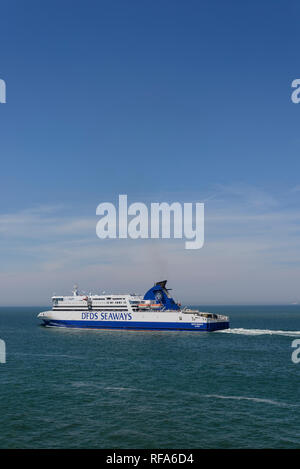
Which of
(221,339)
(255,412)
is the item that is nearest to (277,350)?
(221,339)

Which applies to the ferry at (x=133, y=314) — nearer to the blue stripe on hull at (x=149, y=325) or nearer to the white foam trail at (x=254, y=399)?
the blue stripe on hull at (x=149, y=325)

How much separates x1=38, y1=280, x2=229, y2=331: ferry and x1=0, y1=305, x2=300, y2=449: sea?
2819cm

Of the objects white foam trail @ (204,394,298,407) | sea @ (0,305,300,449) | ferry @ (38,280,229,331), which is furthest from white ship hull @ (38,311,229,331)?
white foam trail @ (204,394,298,407)

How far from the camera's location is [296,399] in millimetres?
41094

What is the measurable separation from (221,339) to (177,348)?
18136 millimetres

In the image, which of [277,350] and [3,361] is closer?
[3,361]

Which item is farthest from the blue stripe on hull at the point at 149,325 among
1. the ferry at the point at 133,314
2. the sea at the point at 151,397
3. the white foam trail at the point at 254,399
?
the white foam trail at the point at 254,399

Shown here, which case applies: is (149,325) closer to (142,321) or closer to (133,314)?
(142,321)

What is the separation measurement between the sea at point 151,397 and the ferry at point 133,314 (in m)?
28.2

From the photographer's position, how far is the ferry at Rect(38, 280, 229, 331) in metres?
107

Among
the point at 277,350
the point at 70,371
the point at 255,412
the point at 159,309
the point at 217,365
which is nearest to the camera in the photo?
the point at 255,412

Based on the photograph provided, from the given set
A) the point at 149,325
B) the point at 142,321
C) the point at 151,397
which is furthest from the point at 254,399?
the point at 142,321

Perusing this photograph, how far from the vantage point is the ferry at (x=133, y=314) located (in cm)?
10675
